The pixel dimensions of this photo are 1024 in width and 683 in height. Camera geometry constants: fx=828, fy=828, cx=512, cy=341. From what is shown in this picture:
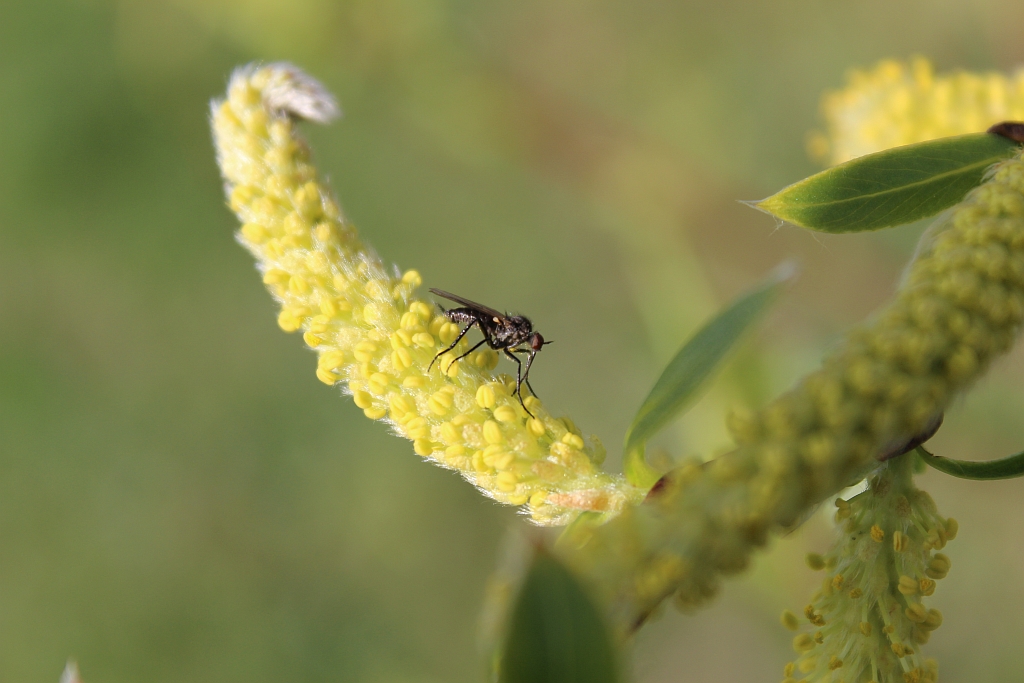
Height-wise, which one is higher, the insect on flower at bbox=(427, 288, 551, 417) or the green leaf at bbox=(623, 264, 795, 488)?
the insect on flower at bbox=(427, 288, 551, 417)

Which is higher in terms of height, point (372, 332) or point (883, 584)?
point (372, 332)

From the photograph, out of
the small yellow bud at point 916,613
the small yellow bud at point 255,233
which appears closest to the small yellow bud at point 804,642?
the small yellow bud at point 916,613

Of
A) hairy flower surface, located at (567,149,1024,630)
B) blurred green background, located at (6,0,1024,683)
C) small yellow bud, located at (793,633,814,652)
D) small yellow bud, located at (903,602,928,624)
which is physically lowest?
small yellow bud, located at (903,602,928,624)

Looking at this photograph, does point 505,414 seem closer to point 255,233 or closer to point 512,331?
point 255,233

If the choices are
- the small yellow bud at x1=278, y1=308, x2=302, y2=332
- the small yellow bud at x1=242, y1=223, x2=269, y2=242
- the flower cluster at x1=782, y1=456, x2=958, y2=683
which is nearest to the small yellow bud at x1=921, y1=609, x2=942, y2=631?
the flower cluster at x1=782, y1=456, x2=958, y2=683

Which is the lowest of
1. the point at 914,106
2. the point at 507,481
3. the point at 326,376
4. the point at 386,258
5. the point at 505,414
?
the point at 507,481

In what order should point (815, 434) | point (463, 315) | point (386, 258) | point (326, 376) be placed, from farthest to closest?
point (386, 258), point (463, 315), point (326, 376), point (815, 434)

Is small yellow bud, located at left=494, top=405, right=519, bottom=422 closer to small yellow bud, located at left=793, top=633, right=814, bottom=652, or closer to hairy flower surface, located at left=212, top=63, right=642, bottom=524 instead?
hairy flower surface, located at left=212, top=63, right=642, bottom=524

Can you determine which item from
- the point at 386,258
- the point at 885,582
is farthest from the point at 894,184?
the point at 386,258
